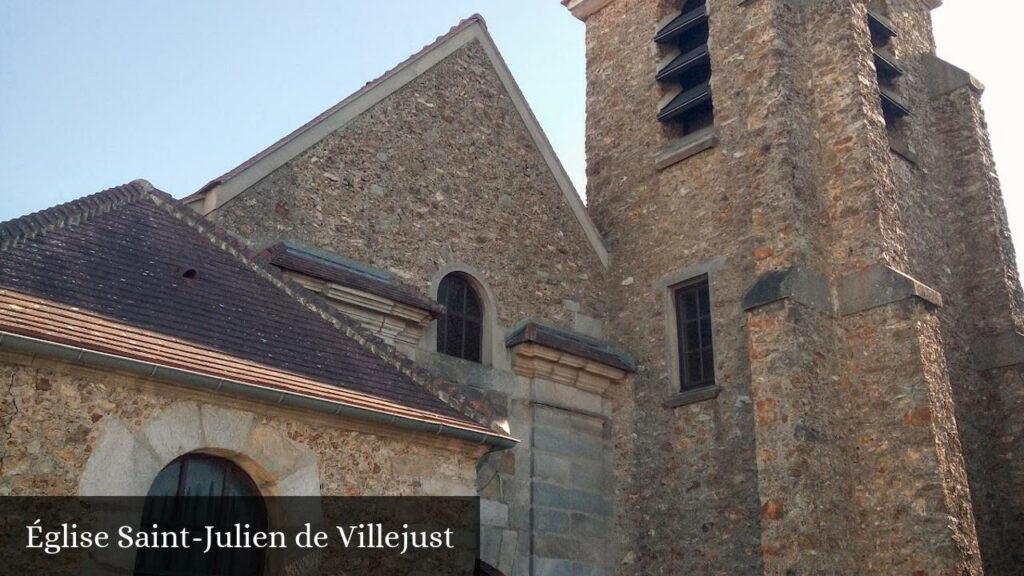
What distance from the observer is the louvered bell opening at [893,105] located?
1288cm

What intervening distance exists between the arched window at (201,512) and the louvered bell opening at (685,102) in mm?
7879

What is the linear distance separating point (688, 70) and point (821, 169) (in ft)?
8.91

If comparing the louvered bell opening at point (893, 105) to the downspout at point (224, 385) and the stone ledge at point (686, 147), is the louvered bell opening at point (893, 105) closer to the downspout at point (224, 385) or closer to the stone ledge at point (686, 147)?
the stone ledge at point (686, 147)

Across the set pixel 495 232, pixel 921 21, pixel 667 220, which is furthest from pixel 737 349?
pixel 921 21

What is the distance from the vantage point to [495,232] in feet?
39.1

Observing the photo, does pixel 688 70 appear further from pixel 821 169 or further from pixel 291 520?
pixel 291 520

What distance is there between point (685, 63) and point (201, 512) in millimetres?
8709

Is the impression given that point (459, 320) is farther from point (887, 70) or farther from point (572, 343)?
point (887, 70)

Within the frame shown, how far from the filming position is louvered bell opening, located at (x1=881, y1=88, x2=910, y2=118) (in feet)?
42.2

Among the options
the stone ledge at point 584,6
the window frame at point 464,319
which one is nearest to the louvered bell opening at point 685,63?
the stone ledge at point 584,6

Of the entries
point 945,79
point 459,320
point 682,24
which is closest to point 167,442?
point 459,320

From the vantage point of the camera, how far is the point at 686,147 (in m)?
12.5

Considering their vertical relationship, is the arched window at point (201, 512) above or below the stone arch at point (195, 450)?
below

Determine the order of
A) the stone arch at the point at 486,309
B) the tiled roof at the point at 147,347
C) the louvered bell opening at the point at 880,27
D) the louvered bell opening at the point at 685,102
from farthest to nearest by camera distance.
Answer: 1. the louvered bell opening at the point at 880,27
2. the louvered bell opening at the point at 685,102
3. the stone arch at the point at 486,309
4. the tiled roof at the point at 147,347
